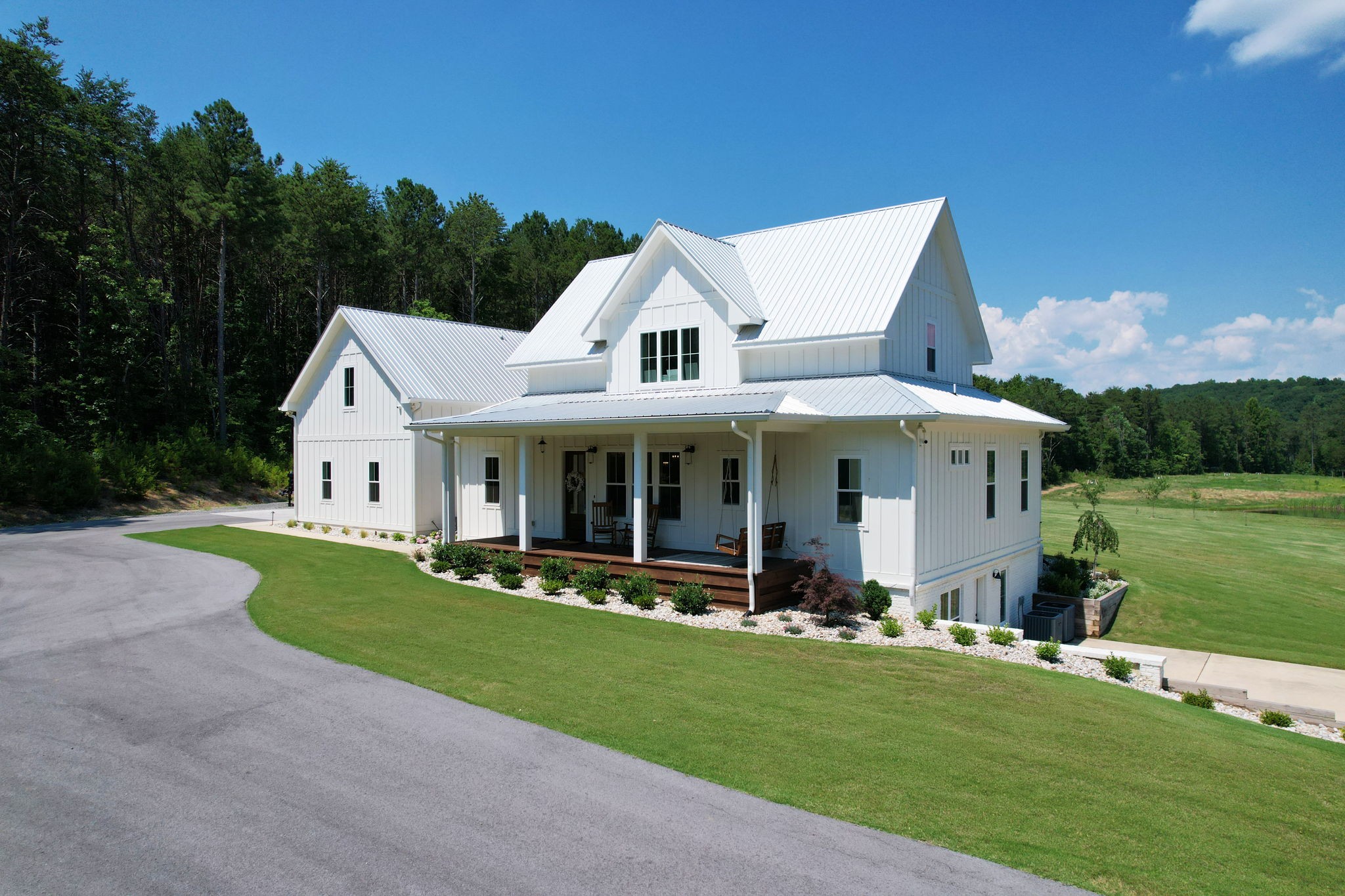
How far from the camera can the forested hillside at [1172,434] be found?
79625 millimetres

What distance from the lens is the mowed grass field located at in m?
16.9

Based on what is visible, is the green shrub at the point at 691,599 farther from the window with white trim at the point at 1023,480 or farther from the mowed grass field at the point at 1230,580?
the mowed grass field at the point at 1230,580

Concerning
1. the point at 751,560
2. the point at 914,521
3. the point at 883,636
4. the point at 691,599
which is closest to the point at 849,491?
the point at 914,521

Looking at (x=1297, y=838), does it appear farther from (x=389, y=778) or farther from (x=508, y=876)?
(x=389, y=778)

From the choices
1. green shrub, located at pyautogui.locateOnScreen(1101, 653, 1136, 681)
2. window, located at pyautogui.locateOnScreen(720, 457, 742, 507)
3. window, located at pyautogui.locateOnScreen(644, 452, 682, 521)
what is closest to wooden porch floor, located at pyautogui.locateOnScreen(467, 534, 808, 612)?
window, located at pyautogui.locateOnScreen(644, 452, 682, 521)

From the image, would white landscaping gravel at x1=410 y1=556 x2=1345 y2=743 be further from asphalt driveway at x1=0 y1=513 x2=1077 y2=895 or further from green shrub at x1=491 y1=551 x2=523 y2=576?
asphalt driveway at x1=0 y1=513 x2=1077 y2=895

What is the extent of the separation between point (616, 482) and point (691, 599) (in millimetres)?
5343

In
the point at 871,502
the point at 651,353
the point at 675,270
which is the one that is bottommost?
the point at 871,502

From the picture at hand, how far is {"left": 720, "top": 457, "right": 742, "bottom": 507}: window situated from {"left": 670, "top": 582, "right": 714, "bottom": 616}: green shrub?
9.60ft

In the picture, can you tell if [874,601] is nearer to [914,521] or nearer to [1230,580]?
[914,521]

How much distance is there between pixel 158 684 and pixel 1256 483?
86.0 metres

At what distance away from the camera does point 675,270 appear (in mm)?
17031

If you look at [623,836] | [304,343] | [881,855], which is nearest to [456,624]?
[623,836]

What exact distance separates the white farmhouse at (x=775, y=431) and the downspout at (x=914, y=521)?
0.12 ft
